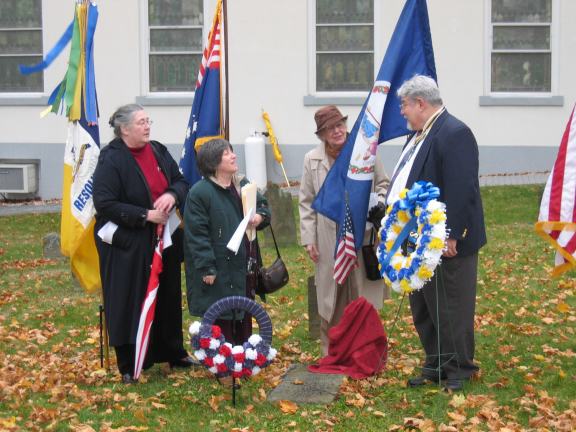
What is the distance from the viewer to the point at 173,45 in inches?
749

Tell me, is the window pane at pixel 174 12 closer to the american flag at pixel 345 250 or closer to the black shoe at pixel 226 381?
the american flag at pixel 345 250

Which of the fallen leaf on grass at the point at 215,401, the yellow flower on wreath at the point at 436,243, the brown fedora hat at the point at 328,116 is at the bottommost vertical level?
the fallen leaf on grass at the point at 215,401

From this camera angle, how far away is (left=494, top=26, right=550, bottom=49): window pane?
18391mm

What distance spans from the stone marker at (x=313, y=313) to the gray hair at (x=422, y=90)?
220 centimetres

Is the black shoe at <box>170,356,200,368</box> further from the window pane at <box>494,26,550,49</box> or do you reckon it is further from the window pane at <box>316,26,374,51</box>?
the window pane at <box>494,26,550,49</box>

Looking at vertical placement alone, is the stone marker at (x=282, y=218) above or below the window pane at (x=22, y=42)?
below

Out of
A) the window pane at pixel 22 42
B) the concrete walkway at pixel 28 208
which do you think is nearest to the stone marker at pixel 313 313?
the concrete walkway at pixel 28 208

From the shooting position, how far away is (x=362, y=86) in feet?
61.4

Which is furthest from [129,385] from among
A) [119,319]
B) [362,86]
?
[362,86]

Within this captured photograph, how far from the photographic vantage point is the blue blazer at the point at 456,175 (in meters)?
6.38

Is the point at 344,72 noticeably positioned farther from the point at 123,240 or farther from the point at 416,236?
the point at 416,236

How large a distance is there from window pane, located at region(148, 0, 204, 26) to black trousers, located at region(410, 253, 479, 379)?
42.9ft

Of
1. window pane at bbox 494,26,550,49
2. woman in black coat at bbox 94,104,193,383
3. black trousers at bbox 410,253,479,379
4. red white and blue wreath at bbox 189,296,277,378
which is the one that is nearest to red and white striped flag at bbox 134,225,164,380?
woman in black coat at bbox 94,104,193,383

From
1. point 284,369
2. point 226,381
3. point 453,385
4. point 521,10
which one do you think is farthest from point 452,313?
point 521,10
